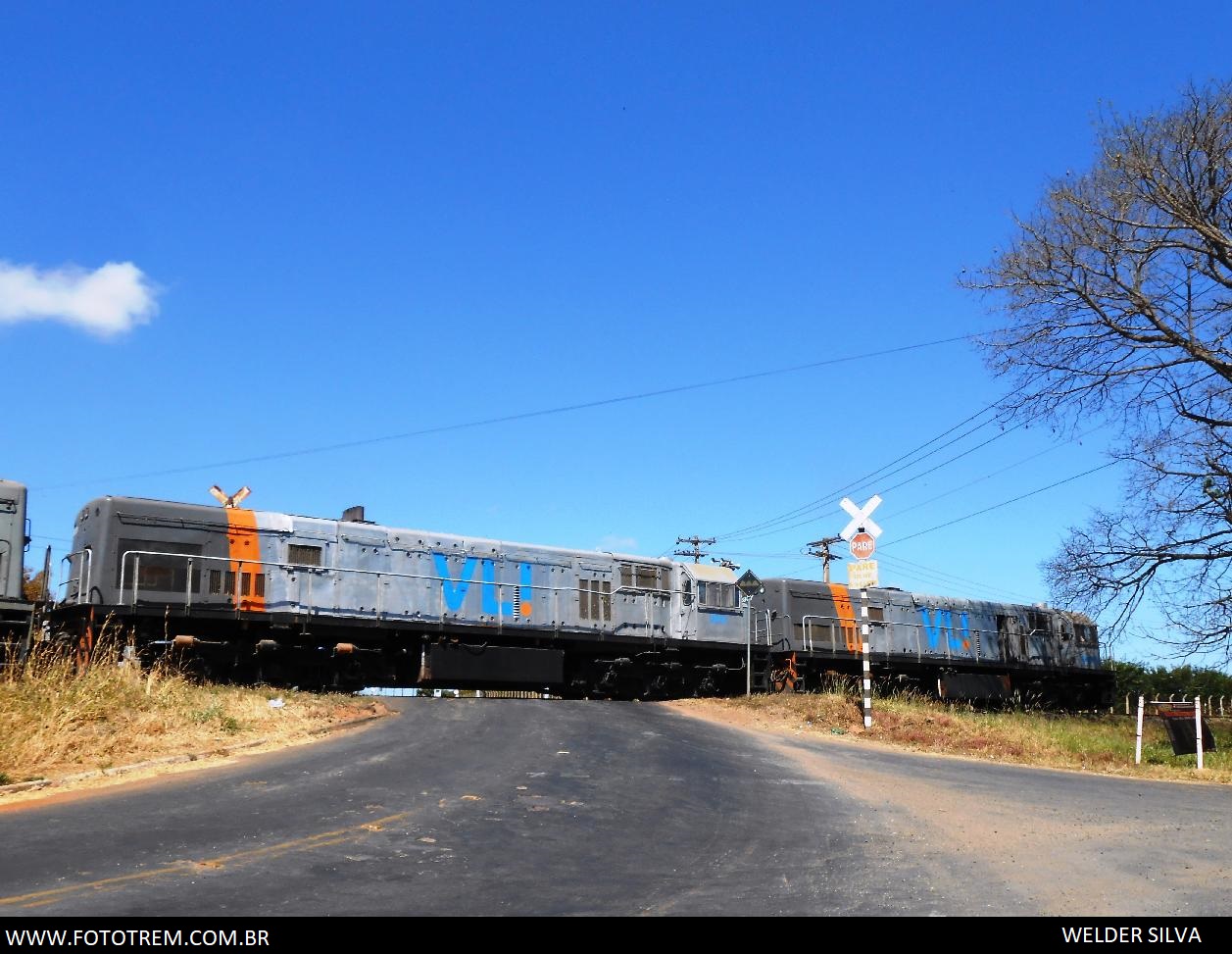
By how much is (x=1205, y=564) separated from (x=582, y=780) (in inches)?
674

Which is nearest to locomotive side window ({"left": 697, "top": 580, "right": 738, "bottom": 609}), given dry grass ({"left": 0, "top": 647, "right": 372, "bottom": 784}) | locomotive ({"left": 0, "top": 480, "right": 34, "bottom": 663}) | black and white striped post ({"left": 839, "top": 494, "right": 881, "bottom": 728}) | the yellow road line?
black and white striped post ({"left": 839, "top": 494, "right": 881, "bottom": 728})

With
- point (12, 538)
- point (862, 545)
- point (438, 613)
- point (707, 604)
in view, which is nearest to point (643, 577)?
point (707, 604)

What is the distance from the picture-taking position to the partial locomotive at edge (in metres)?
19.9

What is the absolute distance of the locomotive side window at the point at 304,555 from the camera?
71.4ft

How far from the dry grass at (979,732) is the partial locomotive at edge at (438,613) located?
236 centimetres

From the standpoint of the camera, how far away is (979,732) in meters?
19.7

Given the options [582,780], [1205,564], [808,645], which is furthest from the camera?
[808,645]

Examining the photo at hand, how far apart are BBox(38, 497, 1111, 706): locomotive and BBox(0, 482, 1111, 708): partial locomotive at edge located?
41 mm

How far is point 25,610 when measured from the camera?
55.3 feet

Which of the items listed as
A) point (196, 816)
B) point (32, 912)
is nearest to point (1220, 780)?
point (196, 816)

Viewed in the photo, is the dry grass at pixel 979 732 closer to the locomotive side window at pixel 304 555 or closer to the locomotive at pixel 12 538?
the locomotive side window at pixel 304 555

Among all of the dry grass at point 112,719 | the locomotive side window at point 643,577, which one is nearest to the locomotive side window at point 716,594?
the locomotive side window at point 643,577

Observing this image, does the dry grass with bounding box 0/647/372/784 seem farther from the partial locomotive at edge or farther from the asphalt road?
the partial locomotive at edge
